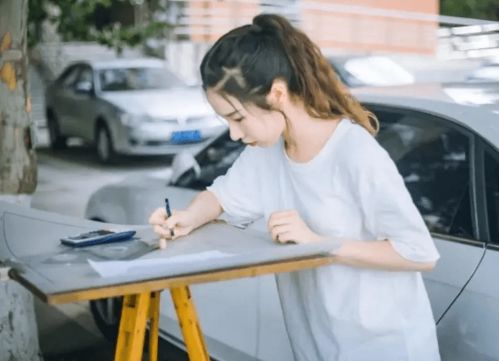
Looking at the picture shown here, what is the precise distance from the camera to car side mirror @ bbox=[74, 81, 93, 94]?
536 inches

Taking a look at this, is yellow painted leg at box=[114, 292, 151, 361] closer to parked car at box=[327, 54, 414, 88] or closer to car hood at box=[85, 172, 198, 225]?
car hood at box=[85, 172, 198, 225]

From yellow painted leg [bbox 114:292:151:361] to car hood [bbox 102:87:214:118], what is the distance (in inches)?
398

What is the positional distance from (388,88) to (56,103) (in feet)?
39.1

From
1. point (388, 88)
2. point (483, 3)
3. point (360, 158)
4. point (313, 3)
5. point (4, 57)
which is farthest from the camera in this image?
point (483, 3)

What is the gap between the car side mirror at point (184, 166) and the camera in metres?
4.57

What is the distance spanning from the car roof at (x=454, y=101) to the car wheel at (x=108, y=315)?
1.82m

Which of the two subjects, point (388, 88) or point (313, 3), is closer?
point (388, 88)

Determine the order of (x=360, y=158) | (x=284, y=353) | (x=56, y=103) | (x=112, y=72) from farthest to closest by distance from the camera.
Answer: (x=56, y=103) → (x=112, y=72) → (x=284, y=353) → (x=360, y=158)

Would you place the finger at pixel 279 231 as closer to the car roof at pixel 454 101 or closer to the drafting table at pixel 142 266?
the drafting table at pixel 142 266

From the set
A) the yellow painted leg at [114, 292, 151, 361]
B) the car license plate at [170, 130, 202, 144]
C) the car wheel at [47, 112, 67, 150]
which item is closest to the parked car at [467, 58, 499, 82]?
the yellow painted leg at [114, 292, 151, 361]

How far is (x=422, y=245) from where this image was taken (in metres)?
2.14

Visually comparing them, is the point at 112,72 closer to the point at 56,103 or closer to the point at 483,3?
the point at 56,103

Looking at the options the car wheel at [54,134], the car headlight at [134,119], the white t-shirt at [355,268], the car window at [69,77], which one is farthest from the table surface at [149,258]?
the car wheel at [54,134]

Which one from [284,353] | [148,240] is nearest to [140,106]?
[284,353]
